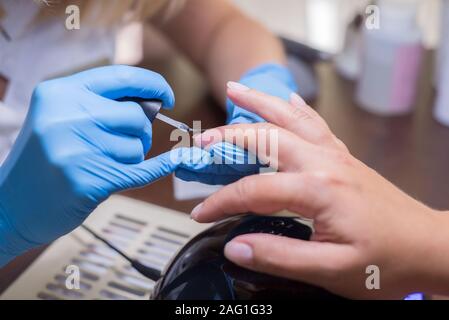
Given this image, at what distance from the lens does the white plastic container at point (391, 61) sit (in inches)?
33.6

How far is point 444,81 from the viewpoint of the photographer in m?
0.88

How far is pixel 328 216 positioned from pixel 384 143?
0.42 metres

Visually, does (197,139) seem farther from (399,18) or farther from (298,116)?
(399,18)

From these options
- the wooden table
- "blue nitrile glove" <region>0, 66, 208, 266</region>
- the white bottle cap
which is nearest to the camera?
"blue nitrile glove" <region>0, 66, 208, 266</region>

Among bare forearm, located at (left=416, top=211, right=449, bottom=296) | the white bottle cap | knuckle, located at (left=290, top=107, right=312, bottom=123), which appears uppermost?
the white bottle cap

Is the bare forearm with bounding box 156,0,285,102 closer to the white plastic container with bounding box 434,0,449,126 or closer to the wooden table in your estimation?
the wooden table

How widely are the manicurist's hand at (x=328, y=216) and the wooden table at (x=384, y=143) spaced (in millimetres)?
177

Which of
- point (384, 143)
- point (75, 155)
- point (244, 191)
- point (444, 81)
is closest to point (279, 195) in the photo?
point (244, 191)

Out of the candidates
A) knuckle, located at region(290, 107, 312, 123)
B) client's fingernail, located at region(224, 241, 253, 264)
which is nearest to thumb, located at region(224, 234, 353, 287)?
client's fingernail, located at region(224, 241, 253, 264)

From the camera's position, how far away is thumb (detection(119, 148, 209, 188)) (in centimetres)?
47

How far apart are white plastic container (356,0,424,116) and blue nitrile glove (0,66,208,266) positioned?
48 centimetres

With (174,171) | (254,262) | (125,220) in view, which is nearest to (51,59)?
(125,220)

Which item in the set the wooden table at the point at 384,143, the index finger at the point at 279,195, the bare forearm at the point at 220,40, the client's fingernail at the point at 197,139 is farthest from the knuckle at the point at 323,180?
the bare forearm at the point at 220,40

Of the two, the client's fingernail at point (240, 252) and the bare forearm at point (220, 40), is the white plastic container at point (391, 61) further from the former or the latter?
the client's fingernail at point (240, 252)
